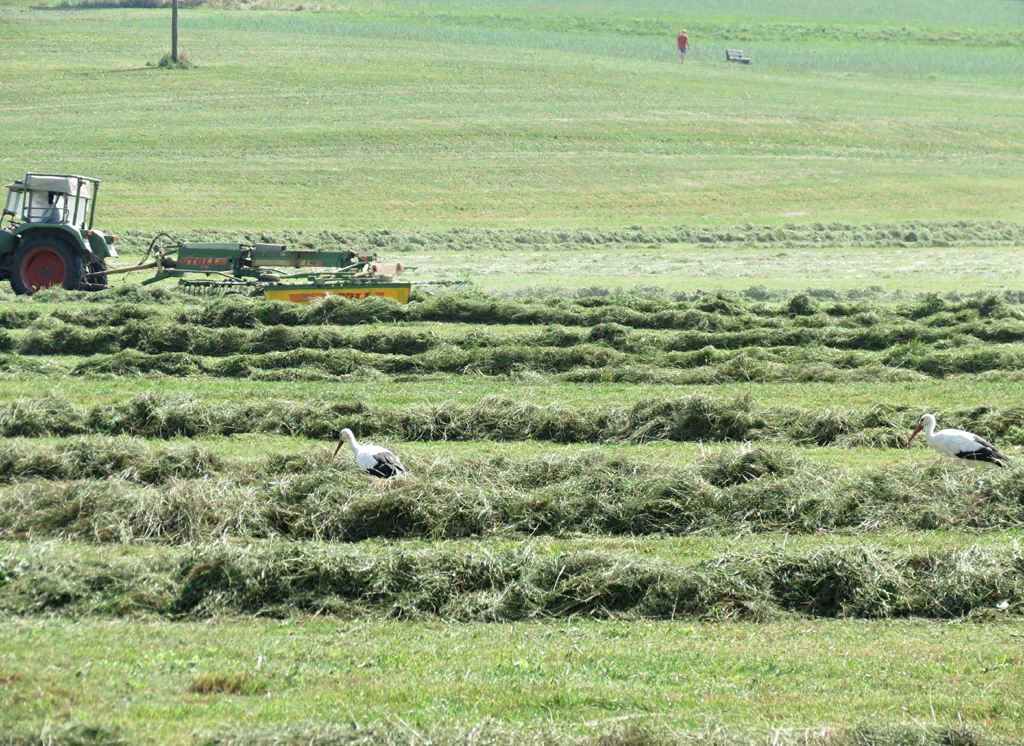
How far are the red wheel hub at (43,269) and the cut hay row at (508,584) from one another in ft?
58.4

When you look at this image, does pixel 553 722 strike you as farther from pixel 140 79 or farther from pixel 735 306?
pixel 140 79

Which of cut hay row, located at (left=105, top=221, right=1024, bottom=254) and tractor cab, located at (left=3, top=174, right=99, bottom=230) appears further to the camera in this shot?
cut hay row, located at (left=105, top=221, right=1024, bottom=254)

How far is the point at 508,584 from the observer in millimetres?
9344

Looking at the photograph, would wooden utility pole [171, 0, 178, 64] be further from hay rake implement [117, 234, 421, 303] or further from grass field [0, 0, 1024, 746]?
hay rake implement [117, 234, 421, 303]

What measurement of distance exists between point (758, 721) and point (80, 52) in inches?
2671

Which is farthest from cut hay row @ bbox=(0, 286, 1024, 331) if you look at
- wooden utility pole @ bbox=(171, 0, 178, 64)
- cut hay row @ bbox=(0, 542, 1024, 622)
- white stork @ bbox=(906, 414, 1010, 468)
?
wooden utility pole @ bbox=(171, 0, 178, 64)

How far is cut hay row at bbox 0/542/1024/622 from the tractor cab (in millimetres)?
18641

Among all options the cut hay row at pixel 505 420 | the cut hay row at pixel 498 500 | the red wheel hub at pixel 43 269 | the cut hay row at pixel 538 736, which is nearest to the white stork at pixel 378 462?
the cut hay row at pixel 498 500

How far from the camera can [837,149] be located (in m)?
60.2

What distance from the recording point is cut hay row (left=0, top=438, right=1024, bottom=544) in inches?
428

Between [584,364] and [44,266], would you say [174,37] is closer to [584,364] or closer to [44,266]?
[44,266]

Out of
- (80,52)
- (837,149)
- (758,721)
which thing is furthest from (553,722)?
(80,52)

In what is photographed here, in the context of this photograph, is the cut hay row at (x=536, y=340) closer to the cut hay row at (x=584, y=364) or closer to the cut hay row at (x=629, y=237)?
the cut hay row at (x=584, y=364)

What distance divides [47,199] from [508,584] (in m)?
21.0
